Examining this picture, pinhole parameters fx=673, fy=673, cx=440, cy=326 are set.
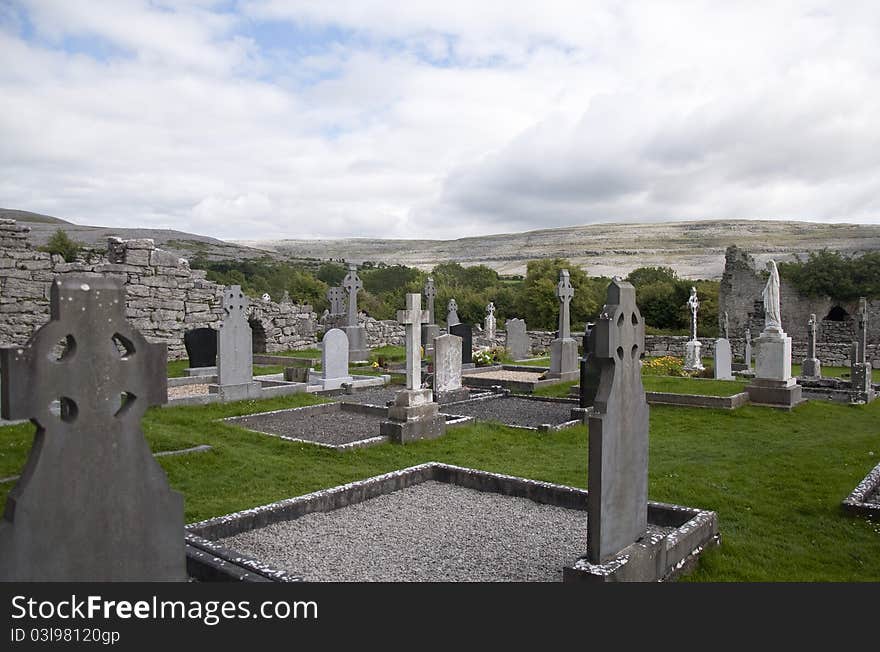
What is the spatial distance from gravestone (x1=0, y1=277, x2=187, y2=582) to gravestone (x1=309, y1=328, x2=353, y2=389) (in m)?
12.1

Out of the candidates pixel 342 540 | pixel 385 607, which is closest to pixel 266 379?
pixel 342 540

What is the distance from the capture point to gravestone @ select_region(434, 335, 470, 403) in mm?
13844

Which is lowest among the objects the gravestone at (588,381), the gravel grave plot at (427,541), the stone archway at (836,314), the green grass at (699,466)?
the gravel grave plot at (427,541)

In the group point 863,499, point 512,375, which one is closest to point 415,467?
point 863,499

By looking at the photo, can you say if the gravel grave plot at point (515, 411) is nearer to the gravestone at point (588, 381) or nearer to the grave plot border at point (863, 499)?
the gravestone at point (588, 381)

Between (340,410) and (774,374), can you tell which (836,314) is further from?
(340,410)

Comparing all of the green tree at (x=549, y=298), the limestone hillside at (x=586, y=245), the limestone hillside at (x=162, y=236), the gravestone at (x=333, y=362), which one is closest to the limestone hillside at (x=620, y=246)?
the limestone hillside at (x=586, y=245)

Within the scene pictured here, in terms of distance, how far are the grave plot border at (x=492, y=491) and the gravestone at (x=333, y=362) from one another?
791cm

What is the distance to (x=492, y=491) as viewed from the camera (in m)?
7.23

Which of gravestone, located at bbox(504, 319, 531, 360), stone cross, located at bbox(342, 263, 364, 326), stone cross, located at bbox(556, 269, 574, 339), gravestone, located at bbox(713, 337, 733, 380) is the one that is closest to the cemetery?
stone cross, located at bbox(556, 269, 574, 339)

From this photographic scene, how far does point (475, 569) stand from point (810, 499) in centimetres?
391

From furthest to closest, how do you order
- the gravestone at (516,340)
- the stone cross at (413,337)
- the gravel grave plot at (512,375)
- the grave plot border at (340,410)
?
the gravestone at (516,340) < the gravel grave plot at (512,375) < the stone cross at (413,337) < the grave plot border at (340,410)

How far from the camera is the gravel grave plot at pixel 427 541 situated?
5.03 meters

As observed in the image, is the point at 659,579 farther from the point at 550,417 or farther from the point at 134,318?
the point at 134,318
